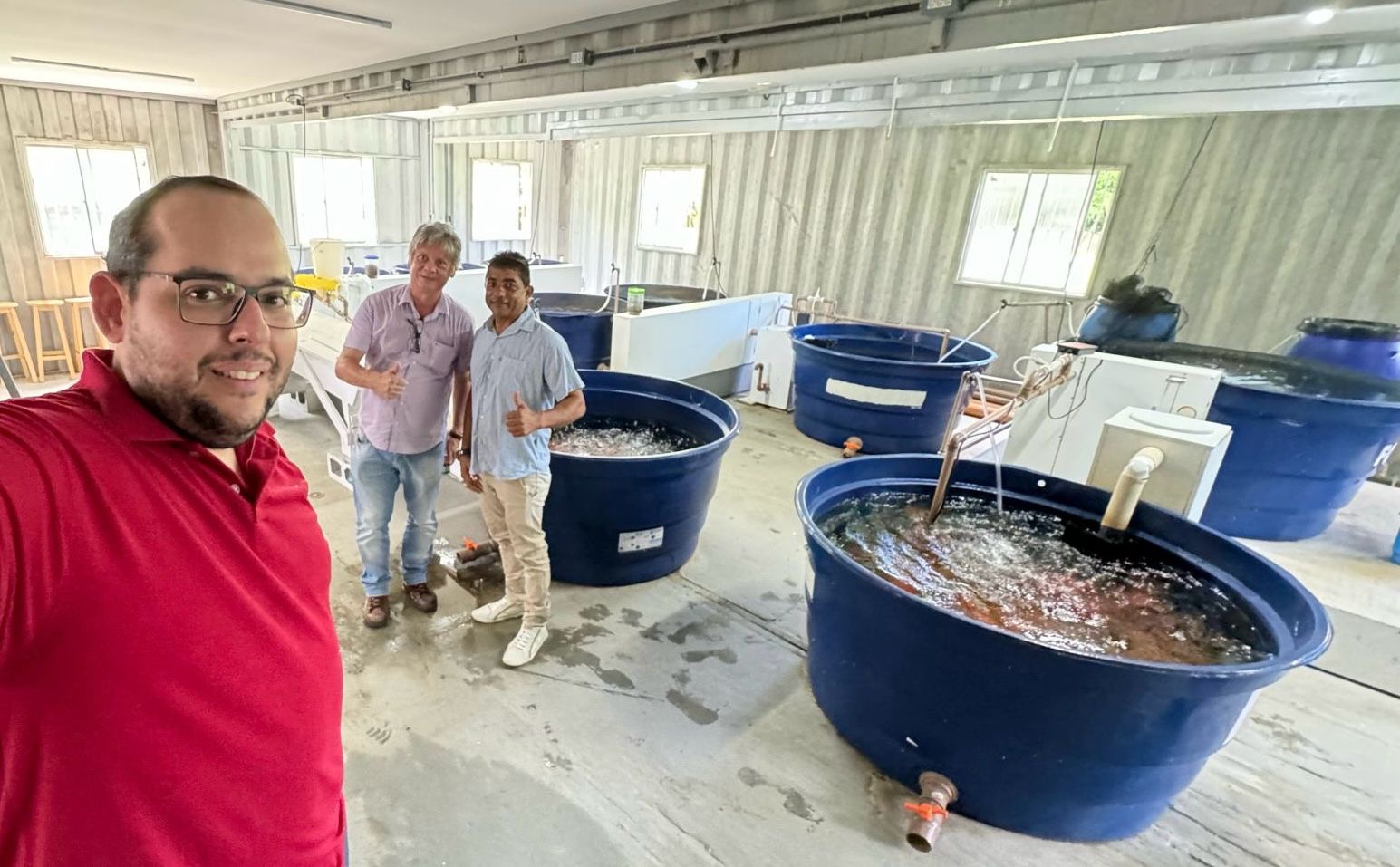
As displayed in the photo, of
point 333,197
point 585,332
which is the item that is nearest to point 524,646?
point 585,332

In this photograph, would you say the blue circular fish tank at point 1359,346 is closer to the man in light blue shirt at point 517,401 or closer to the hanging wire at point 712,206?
the man in light blue shirt at point 517,401

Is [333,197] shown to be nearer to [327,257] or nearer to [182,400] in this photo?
[327,257]

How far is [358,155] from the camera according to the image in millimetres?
9664

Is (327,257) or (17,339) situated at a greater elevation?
(327,257)

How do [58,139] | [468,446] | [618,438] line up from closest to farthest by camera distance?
[468,446] → [618,438] → [58,139]

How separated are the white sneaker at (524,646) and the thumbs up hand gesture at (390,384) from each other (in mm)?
1014

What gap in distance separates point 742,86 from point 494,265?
453cm

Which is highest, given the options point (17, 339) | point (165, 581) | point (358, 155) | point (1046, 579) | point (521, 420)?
point (358, 155)

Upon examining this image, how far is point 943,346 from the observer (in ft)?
17.3

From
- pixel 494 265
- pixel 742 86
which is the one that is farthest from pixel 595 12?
pixel 742 86

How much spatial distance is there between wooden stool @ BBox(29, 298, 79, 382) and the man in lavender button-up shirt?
23.2 ft

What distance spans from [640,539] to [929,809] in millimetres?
1563

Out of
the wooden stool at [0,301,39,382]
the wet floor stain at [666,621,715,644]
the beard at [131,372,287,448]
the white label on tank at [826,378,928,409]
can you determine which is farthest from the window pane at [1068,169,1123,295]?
the wooden stool at [0,301,39,382]

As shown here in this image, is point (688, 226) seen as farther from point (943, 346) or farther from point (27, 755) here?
point (27, 755)
